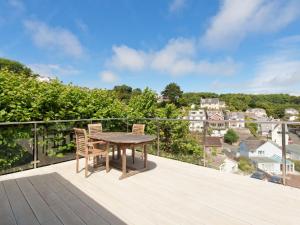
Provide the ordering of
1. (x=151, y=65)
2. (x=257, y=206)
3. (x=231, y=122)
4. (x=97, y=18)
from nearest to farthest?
(x=257, y=206), (x=231, y=122), (x=97, y=18), (x=151, y=65)

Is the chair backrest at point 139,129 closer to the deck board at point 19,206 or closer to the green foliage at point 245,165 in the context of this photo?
the green foliage at point 245,165

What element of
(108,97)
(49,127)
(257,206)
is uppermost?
(108,97)

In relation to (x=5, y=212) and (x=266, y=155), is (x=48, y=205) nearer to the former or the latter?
(x=5, y=212)

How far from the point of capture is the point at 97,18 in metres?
10.8

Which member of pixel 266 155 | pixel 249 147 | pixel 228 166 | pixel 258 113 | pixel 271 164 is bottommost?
pixel 228 166

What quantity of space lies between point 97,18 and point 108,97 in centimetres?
653

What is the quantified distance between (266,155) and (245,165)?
43cm

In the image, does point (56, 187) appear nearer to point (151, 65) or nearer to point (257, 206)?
point (257, 206)

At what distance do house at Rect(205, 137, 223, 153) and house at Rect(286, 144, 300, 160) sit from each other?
46.9 inches

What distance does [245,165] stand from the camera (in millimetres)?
3793

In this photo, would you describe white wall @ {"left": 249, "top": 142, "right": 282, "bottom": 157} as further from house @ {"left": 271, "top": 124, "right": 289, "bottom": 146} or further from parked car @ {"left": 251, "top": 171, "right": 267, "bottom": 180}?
parked car @ {"left": 251, "top": 171, "right": 267, "bottom": 180}

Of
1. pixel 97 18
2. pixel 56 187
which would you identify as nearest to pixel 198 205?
pixel 56 187

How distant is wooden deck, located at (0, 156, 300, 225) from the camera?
2.33 m

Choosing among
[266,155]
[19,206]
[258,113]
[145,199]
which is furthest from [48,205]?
[258,113]
